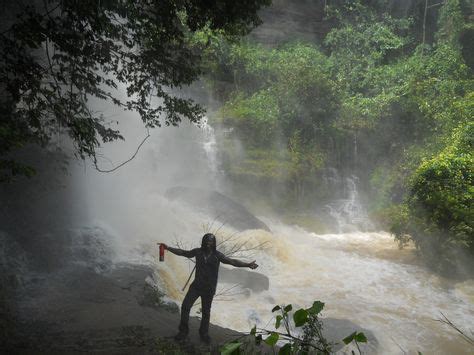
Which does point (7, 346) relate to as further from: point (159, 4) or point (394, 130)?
point (394, 130)

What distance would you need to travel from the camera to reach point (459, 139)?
1484 centimetres

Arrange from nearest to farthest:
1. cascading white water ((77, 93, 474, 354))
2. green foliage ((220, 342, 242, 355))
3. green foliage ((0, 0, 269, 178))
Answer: green foliage ((220, 342, 242, 355)) < green foliage ((0, 0, 269, 178)) < cascading white water ((77, 93, 474, 354))

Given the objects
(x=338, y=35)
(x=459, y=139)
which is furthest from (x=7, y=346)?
(x=338, y=35)

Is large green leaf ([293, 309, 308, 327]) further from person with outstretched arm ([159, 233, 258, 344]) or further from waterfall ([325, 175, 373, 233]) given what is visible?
waterfall ([325, 175, 373, 233])

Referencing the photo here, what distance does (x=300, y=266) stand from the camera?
1312 cm

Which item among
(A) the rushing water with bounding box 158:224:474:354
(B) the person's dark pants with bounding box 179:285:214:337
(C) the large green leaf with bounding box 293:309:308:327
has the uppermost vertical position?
(A) the rushing water with bounding box 158:224:474:354

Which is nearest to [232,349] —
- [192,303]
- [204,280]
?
[204,280]

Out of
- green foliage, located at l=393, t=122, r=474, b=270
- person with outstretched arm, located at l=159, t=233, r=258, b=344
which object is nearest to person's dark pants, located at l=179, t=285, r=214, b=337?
person with outstretched arm, located at l=159, t=233, r=258, b=344

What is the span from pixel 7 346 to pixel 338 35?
27.9m

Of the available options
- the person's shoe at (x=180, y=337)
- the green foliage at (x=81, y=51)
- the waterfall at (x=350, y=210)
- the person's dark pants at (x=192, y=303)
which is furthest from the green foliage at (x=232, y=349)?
the waterfall at (x=350, y=210)

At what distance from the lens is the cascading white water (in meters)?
9.31

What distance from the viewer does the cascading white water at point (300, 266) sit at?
367 inches

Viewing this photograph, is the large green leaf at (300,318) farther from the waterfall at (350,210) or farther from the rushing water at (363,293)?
the waterfall at (350,210)

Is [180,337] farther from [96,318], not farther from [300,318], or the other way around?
[300,318]
